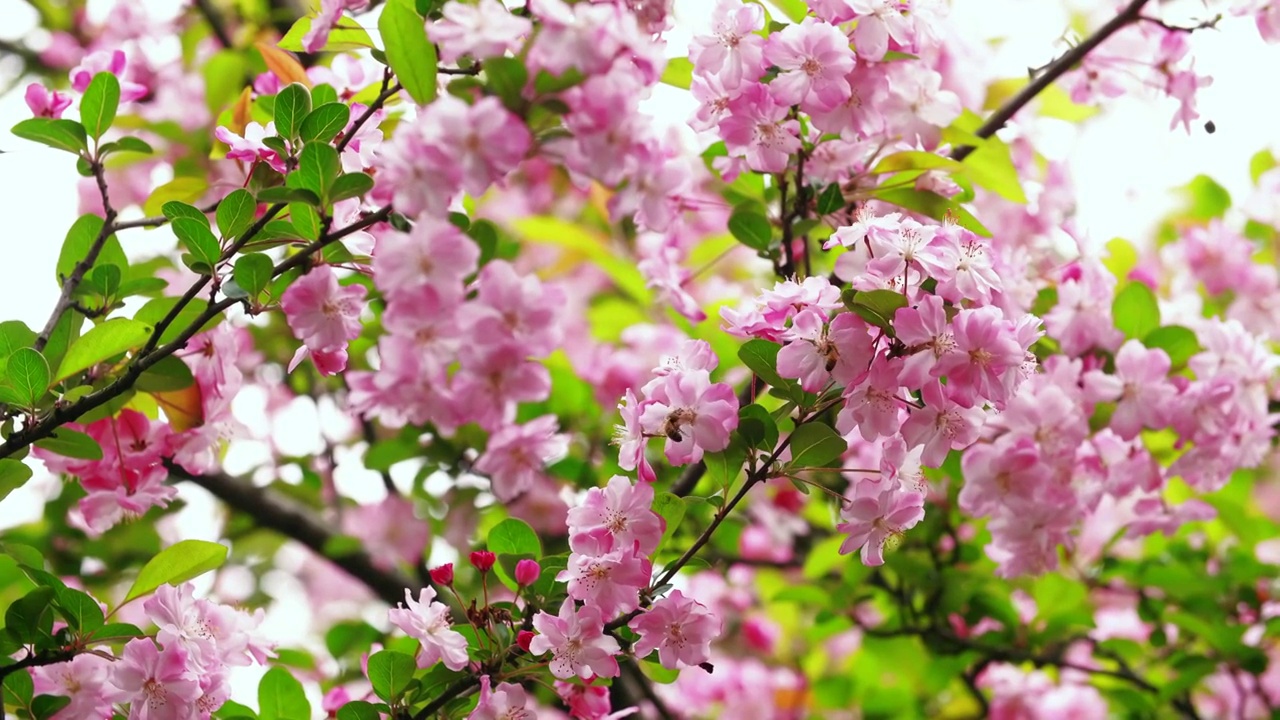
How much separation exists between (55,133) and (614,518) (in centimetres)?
82

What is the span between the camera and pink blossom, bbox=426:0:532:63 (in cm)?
83

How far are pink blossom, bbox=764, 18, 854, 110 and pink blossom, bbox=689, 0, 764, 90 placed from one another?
0.06 ft

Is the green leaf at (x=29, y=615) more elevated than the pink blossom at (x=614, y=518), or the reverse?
the green leaf at (x=29, y=615)

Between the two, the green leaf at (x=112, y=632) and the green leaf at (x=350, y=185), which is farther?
the green leaf at (x=112, y=632)

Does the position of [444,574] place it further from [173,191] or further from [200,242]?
[173,191]

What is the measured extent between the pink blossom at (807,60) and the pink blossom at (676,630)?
0.56m

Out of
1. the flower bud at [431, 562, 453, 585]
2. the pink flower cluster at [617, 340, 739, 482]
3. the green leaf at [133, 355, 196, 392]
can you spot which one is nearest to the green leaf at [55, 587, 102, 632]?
the green leaf at [133, 355, 196, 392]

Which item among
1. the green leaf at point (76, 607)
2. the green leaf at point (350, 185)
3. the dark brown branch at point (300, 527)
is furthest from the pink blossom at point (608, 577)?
the dark brown branch at point (300, 527)

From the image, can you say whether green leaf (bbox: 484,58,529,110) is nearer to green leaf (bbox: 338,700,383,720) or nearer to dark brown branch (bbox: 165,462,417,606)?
green leaf (bbox: 338,700,383,720)

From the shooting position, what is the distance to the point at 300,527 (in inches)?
86.5

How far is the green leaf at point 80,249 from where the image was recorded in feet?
4.56

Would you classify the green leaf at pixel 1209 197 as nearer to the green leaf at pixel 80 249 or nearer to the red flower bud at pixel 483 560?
the red flower bud at pixel 483 560

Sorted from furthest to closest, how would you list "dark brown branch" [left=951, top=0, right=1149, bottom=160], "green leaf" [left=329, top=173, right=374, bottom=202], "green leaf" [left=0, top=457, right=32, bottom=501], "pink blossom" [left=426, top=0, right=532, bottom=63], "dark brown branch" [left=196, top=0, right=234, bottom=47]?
"dark brown branch" [left=196, top=0, right=234, bottom=47] < "dark brown branch" [left=951, top=0, right=1149, bottom=160] < "green leaf" [left=0, top=457, right=32, bottom=501] < "green leaf" [left=329, top=173, right=374, bottom=202] < "pink blossom" [left=426, top=0, right=532, bottom=63]

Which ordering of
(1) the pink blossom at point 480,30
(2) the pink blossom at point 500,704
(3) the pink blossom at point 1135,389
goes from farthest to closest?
(3) the pink blossom at point 1135,389 → (2) the pink blossom at point 500,704 → (1) the pink blossom at point 480,30
